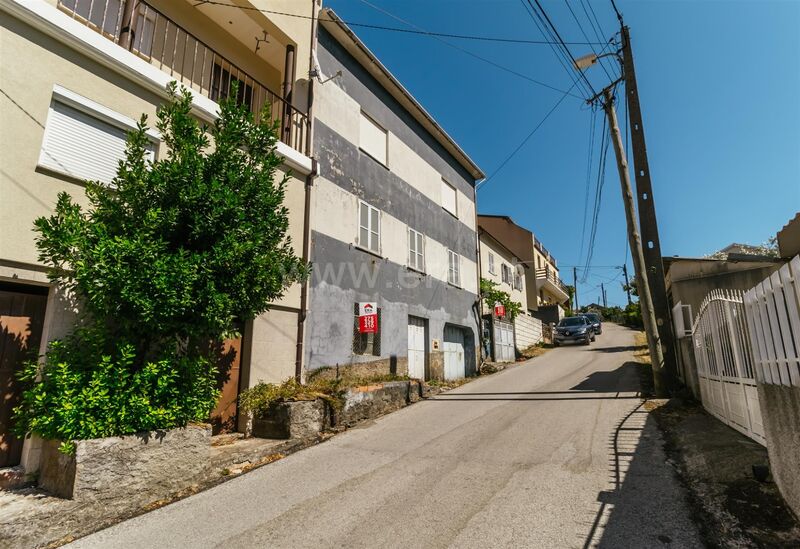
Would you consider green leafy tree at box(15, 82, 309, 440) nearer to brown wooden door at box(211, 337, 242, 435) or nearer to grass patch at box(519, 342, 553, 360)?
brown wooden door at box(211, 337, 242, 435)

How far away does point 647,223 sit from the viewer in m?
10.8

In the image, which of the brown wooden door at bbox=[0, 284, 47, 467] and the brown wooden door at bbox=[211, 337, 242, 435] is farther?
the brown wooden door at bbox=[211, 337, 242, 435]

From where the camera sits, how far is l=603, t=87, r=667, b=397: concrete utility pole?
995 cm

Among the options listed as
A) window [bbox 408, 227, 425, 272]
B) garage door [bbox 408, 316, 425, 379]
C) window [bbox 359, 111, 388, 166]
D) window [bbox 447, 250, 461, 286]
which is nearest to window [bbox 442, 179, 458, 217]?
window [bbox 447, 250, 461, 286]

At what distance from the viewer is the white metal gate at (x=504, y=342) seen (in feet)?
62.0

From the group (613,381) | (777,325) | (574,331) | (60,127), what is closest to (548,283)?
(574,331)

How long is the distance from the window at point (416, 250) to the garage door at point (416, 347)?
5.84ft

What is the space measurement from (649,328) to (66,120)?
12070mm

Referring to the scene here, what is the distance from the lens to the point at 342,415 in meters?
7.87

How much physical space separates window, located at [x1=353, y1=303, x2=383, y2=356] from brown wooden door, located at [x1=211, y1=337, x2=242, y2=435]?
347 centimetres

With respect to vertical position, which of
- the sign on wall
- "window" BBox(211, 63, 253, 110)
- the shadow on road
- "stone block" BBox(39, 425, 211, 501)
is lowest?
"stone block" BBox(39, 425, 211, 501)

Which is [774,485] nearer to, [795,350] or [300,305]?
[795,350]

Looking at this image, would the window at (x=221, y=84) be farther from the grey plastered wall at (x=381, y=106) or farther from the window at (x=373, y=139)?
the window at (x=373, y=139)

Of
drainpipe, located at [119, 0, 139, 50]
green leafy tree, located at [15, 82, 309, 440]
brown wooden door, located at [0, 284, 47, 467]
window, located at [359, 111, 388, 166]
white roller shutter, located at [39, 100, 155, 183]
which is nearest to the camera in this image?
green leafy tree, located at [15, 82, 309, 440]
